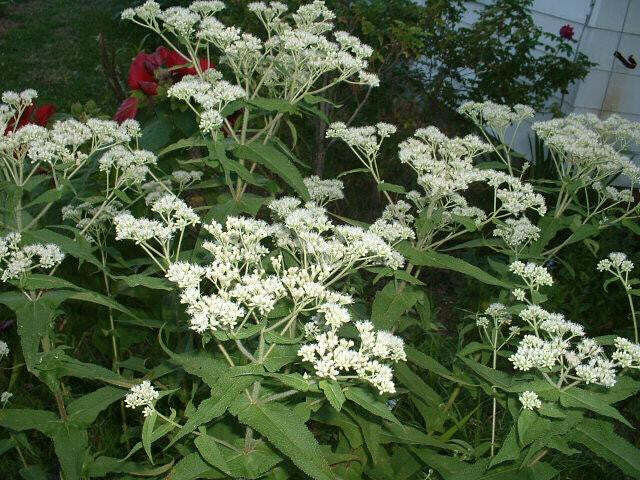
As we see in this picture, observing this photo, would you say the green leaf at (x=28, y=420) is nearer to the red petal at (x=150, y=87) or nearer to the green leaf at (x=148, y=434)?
the green leaf at (x=148, y=434)

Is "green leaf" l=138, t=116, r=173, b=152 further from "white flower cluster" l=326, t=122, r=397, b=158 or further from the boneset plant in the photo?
"white flower cluster" l=326, t=122, r=397, b=158

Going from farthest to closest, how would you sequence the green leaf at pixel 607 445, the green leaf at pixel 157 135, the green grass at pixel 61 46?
the green grass at pixel 61 46 → the green leaf at pixel 157 135 → the green leaf at pixel 607 445

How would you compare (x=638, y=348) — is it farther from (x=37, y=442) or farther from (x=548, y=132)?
(x=37, y=442)

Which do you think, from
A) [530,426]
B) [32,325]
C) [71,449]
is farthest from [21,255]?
[530,426]

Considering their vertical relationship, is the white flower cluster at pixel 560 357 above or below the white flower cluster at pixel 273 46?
below

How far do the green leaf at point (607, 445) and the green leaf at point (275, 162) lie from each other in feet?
4.55

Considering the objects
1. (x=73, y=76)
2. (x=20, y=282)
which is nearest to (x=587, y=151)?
(x=20, y=282)

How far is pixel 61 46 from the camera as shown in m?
13.3

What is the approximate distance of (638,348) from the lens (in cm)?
255

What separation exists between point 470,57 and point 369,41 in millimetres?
1374

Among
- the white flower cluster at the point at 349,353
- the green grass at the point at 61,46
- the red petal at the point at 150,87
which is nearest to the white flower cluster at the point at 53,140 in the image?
the red petal at the point at 150,87

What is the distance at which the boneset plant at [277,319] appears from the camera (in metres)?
2.17

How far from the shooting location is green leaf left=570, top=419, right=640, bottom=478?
2.46 m

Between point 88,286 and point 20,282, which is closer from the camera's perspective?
point 20,282
